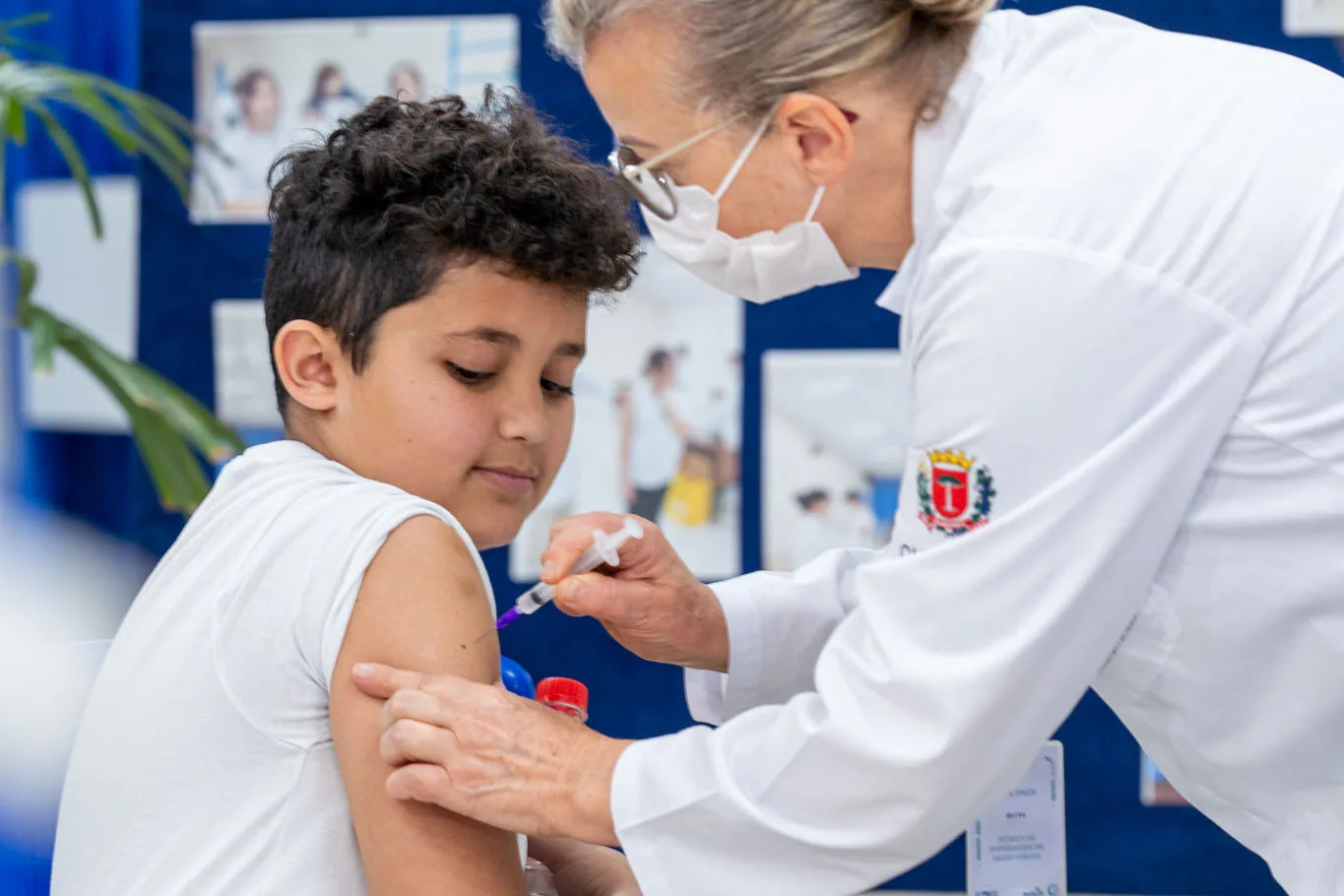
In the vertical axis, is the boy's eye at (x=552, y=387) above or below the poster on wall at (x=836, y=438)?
above

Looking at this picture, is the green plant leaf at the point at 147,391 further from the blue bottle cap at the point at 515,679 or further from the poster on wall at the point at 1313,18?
the poster on wall at the point at 1313,18

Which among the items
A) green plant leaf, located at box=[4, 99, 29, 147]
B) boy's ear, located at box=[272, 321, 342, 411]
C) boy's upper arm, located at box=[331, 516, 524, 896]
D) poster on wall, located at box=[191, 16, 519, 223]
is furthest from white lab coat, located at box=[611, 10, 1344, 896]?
poster on wall, located at box=[191, 16, 519, 223]

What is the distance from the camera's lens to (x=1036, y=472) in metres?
0.88

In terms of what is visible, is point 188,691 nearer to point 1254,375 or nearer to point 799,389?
point 1254,375

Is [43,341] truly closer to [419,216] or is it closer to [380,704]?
[419,216]

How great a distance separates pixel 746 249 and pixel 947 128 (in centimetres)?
23

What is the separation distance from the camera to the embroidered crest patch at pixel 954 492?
2.94 ft

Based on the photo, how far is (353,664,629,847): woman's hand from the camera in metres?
0.93

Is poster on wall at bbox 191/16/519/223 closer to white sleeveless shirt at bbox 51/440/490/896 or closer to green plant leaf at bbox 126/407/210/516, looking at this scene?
green plant leaf at bbox 126/407/210/516

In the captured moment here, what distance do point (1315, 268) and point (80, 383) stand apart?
7.81 feet

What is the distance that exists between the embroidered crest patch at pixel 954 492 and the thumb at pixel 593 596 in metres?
0.34

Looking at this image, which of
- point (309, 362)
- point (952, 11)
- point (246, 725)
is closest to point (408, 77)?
point (309, 362)

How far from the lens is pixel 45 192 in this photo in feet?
8.57

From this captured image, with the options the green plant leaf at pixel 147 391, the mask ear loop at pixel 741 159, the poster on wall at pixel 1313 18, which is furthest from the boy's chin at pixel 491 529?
the poster on wall at pixel 1313 18
